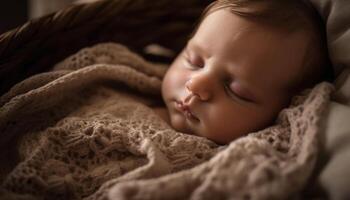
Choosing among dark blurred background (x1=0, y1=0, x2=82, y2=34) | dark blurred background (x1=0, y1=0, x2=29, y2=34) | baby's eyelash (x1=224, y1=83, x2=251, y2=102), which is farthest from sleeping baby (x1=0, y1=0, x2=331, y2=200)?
dark blurred background (x1=0, y1=0, x2=29, y2=34)

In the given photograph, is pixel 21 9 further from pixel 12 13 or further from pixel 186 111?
pixel 186 111

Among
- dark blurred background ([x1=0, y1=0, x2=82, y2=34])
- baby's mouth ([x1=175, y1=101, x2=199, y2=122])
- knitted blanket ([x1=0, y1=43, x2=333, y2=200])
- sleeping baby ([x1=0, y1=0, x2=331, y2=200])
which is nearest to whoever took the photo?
knitted blanket ([x1=0, y1=43, x2=333, y2=200])

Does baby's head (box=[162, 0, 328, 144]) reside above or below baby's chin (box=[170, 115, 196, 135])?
above

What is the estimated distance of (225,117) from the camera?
82cm

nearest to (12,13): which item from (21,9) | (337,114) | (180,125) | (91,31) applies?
(21,9)

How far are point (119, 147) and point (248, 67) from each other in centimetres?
30

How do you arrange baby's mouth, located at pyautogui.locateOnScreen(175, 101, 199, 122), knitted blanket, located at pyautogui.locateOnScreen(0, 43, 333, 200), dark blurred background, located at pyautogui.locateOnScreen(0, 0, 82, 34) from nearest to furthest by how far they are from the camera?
knitted blanket, located at pyautogui.locateOnScreen(0, 43, 333, 200) < baby's mouth, located at pyautogui.locateOnScreen(175, 101, 199, 122) < dark blurred background, located at pyautogui.locateOnScreen(0, 0, 82, 34)

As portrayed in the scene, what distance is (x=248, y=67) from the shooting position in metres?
0.82

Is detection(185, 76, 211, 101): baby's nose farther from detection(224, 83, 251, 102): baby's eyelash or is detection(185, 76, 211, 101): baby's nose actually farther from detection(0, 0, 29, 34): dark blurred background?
detection(0, 0, 29, 34): dark blurred background

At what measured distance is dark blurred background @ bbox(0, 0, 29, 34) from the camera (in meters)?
1.58

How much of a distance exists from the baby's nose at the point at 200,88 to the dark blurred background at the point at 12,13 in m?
1.03

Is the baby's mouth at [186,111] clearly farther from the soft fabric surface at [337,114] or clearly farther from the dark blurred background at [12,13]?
the dark blurred background at [12,13]

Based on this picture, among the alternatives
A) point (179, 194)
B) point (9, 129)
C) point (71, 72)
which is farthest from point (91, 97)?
point (179, 194)

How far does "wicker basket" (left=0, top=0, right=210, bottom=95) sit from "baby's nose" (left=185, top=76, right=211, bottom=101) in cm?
34
